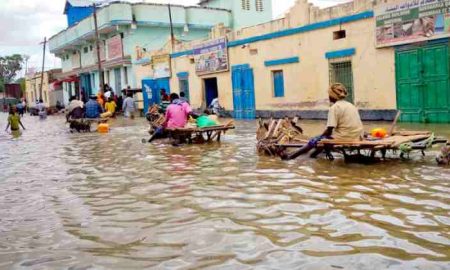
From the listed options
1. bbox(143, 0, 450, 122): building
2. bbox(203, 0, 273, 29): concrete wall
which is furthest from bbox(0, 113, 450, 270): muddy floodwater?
bbox(203, 0, 273, 29): concrete wall

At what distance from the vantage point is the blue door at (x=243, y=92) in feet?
71.8

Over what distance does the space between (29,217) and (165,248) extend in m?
2.26

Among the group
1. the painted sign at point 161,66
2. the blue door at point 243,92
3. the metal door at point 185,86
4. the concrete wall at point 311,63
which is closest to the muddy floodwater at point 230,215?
the concrete wall at point 311,63

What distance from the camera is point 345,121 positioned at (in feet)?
27.1

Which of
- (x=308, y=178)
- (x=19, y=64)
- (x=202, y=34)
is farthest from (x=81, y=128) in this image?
(x=19, y=64)

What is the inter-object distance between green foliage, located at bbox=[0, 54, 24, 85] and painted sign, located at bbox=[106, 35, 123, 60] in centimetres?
4590

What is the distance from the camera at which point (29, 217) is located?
5996mm

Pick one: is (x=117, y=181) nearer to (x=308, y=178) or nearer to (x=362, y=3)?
(x=308, y=178)

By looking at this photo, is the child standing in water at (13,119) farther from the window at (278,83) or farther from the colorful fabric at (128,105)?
the window at (278,83)

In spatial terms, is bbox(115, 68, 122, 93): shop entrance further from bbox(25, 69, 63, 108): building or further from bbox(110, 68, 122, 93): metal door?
bbox(25, 69, 63, 108): building

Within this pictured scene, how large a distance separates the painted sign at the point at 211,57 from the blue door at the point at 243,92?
84 cm

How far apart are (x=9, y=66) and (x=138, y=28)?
167ft

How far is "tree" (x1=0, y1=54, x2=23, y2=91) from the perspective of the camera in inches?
2985

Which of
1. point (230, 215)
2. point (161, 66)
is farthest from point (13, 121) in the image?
point (230, 215)
